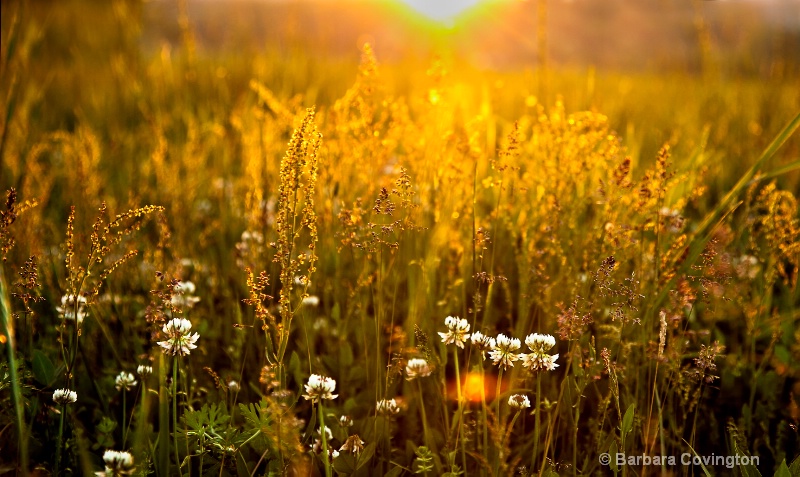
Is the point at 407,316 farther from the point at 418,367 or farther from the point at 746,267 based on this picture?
the point at 746,267

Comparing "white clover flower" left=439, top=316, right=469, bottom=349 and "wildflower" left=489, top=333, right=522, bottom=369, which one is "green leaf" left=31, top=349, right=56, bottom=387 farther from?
"wildflower" left=489, top=333, right=522, bottom=369

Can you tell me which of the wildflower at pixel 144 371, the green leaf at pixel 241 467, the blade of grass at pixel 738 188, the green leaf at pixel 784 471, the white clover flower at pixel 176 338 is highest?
the blade of grass at pixel 738 188

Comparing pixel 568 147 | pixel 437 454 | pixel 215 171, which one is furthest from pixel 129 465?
pixel 215 171

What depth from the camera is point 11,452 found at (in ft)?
4.23

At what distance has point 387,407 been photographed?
4.33 feet

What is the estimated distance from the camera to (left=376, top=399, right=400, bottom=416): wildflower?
1.29m

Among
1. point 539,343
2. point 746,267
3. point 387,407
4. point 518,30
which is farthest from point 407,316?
point 518,30

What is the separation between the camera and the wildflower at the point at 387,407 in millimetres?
1285

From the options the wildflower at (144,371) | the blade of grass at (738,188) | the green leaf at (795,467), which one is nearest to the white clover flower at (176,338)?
the wildflower at (144,371)

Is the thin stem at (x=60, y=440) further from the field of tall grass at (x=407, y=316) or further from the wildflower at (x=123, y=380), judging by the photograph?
the wildflower at (x=123, y=380)

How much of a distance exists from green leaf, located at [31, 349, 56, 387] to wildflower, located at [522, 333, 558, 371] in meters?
1.09

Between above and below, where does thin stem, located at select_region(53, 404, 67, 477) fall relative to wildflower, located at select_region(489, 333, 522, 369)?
below

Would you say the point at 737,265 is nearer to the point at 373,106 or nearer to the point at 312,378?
the point at 373,106

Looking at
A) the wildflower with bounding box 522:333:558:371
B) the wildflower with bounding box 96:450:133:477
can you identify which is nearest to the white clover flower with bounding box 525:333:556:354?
the wildflower with bounding box 522:333:558:371
